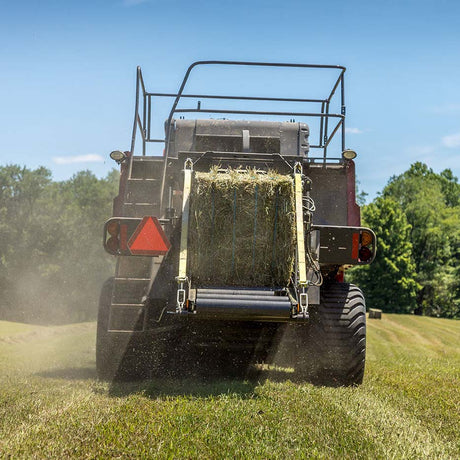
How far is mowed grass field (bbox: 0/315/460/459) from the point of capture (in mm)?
3750

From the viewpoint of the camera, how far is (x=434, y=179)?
246ft

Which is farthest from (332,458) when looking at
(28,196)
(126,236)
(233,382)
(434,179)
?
(434,179)

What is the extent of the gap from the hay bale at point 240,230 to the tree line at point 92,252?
4289 cm

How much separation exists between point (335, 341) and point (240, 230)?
64.0 inches

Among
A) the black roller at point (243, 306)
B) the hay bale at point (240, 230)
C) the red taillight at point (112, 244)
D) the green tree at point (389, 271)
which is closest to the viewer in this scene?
the black roller at point (243, 306)

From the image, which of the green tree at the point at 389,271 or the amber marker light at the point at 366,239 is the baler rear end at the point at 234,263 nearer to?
the amber marker light at the point at 366,239

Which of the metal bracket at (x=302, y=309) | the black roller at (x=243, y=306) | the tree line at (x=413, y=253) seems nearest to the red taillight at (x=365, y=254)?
the metal bracket at (x=302, y=309)

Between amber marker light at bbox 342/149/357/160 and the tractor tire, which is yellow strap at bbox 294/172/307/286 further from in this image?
amber marker light at bbox 342/149/357/160

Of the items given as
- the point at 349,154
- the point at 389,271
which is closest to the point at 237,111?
the point at 349,154

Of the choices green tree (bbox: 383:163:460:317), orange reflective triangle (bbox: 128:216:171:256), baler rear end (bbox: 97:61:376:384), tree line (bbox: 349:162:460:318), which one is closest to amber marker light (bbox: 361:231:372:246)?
baler rear end (bbox: 97:61:376:384)

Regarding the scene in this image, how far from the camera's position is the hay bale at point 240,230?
588 centimetres

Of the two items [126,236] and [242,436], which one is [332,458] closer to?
[242,436]

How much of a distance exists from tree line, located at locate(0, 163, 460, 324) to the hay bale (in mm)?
42890

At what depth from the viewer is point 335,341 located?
6.45 meters
